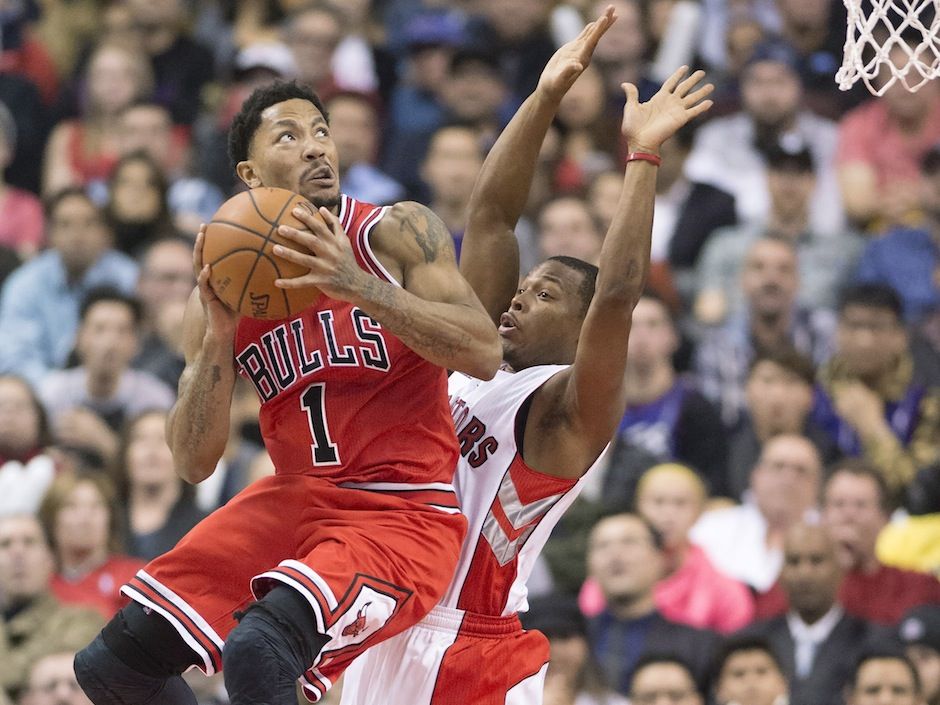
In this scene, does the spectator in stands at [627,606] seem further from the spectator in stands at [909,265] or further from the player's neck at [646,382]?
the spectator in stands at [909,265]

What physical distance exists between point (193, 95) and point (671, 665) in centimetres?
612

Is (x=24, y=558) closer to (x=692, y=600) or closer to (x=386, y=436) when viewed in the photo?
(x=692, y=600)

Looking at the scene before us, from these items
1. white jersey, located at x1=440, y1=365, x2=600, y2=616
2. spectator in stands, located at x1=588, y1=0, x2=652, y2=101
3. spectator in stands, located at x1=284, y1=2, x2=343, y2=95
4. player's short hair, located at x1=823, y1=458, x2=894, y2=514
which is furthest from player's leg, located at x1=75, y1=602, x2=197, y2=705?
spectator in stands, located at x1=284, y1=2, x2=343, y2=95

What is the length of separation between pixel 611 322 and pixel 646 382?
389 cm

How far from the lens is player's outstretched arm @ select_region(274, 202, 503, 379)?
470 cm

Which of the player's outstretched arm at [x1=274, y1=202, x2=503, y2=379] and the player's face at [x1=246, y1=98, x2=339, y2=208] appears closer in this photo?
the player's outstretched arm at [x1=274, y1=202, x2=503, y2=379]

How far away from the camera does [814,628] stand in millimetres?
7680

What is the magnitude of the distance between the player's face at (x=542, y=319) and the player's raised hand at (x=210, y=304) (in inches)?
47.3

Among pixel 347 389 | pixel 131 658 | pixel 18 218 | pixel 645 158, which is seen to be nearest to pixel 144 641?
pixel 131 658

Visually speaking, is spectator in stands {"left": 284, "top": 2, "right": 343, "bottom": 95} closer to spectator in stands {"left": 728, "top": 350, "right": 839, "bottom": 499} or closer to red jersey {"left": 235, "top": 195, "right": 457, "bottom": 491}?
spectator in stands {"left": 728, "top": 350, "right": 839, "bottom": 499}

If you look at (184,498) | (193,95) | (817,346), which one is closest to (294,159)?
(184,498)

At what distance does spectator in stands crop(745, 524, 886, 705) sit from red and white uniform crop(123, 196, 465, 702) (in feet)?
9.40

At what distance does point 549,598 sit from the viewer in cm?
799

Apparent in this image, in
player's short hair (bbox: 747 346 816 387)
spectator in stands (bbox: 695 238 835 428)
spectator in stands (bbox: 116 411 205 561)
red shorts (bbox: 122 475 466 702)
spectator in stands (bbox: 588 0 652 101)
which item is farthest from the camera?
spectator in stands (bbox: 588 0 652 101)
